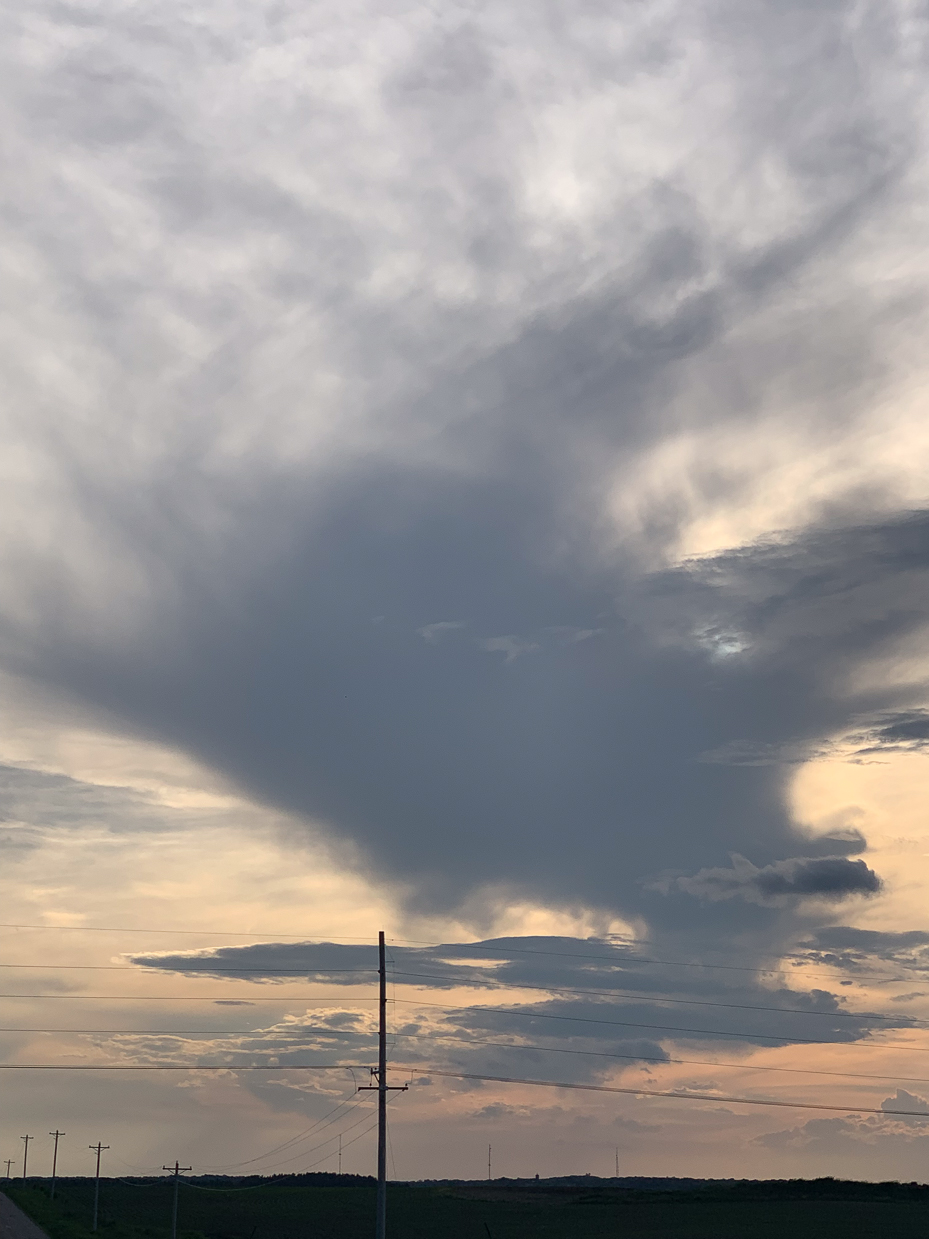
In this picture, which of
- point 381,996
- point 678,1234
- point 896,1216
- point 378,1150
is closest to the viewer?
point 378,1150

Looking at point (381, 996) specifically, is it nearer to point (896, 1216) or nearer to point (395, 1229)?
point (395, 1229)

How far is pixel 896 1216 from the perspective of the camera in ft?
645

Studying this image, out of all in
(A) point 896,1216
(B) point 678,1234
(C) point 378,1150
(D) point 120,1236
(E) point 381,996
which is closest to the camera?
(C) point 378,1150

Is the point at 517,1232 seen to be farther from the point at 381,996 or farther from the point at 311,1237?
the point at 381,996

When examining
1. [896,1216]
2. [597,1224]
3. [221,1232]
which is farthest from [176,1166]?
[896,1216]

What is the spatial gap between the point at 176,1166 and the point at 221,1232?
19414 mm

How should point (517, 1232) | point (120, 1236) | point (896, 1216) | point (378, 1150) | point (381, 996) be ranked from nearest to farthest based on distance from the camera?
point (378, 1150), point (381, 996), point (120, 1236), point (517, 1232), point (896, 1216)

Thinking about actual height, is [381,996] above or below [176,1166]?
above

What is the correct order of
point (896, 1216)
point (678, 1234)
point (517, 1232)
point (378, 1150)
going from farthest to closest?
point (896, 1216) → point (517, 1232) → point (678, 1234) → point (378, 1150)

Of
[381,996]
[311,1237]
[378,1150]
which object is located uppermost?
[381,996]

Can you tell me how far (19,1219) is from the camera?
173m

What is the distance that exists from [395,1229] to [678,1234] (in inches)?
1745

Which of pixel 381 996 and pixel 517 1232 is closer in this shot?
pixel 381 996

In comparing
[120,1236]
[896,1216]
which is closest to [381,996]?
[120,1236]
